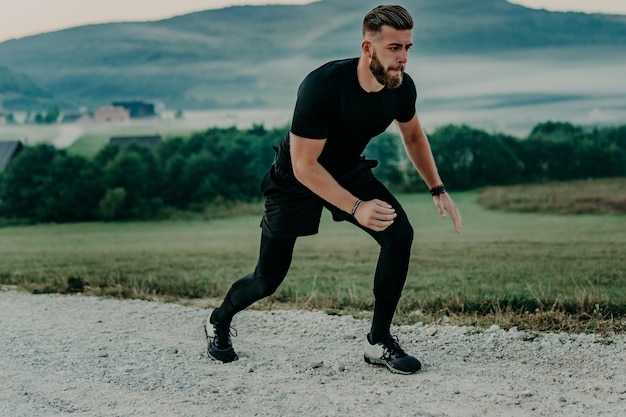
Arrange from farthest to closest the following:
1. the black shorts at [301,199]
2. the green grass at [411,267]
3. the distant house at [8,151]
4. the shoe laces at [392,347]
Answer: the distant house at [8,151] < the green grass at [411,267] < the shoe laces at [392,347] < the black shorts at [301,199]

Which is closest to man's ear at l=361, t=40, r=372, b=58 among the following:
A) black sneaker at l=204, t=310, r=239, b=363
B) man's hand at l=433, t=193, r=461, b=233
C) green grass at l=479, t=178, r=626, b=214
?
man's hand at l=433, t=193, r=461, b=233

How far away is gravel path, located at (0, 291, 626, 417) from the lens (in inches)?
157

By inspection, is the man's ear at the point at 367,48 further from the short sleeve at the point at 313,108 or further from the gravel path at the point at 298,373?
the gravel path at the point at 298,373

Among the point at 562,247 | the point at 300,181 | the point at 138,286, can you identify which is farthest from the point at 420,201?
the point at 300,181

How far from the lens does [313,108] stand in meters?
4.04

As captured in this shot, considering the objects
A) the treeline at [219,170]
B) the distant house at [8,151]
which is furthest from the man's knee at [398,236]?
the distant house at [8,151]

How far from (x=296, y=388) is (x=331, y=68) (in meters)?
1.60

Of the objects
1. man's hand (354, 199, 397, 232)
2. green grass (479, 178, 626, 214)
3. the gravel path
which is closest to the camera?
man's hand (354, 199, 397, 232)

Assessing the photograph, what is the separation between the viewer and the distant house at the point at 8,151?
54.1 ft

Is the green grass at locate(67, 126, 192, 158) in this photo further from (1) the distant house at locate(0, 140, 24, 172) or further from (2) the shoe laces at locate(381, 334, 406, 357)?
(2) the shoe laces at locate(381, 334, 406, 357)

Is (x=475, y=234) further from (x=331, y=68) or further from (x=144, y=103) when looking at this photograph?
(x=331, y=68)

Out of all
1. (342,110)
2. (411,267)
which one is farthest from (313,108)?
(411,267)

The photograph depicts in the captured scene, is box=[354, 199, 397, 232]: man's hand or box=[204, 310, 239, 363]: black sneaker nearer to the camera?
box=[354, 199, 397, 232]: man's hand

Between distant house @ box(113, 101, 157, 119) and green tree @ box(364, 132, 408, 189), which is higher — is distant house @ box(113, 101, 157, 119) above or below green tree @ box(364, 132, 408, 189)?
above
